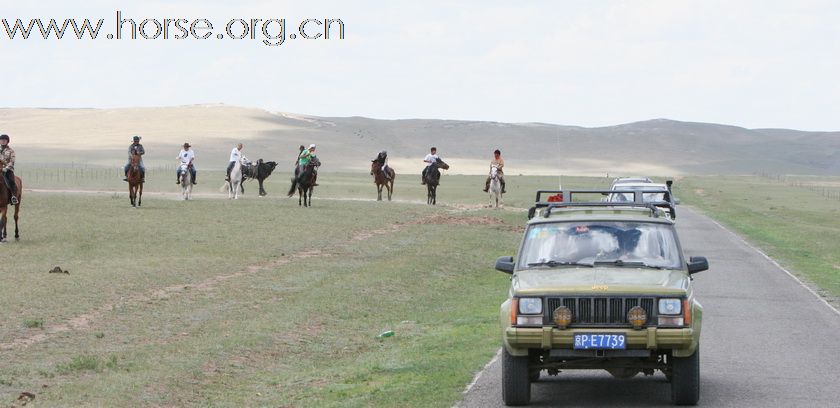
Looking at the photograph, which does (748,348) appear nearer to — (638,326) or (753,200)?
(638,326)

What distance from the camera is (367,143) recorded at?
158m

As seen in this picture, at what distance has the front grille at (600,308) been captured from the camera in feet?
39.1

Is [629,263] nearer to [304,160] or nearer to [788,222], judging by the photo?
[304,160]

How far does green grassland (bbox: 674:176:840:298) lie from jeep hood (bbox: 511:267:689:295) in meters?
12.5

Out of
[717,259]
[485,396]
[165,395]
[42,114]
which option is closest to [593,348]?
[485,396]

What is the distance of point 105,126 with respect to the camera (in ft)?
526

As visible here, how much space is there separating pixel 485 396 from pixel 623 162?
14600 cm

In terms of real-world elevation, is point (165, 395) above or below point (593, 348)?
below

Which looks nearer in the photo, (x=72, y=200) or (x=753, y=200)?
(x=72, y=200)

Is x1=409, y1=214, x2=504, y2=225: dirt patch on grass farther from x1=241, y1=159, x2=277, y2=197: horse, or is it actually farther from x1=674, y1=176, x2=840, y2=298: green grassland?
x1=241, y1=159, x2=277, y2=197: horse

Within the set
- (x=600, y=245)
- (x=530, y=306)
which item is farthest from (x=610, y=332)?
(x=600, y=245)

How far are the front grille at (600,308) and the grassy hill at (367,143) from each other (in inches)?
4073

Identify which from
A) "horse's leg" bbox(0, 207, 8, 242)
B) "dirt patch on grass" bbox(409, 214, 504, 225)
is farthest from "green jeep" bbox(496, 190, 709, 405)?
"dirt patch on grass" bbox(409, 214, 504, 225)

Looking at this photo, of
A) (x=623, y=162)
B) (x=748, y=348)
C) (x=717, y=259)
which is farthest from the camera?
(x=623, y=162)
